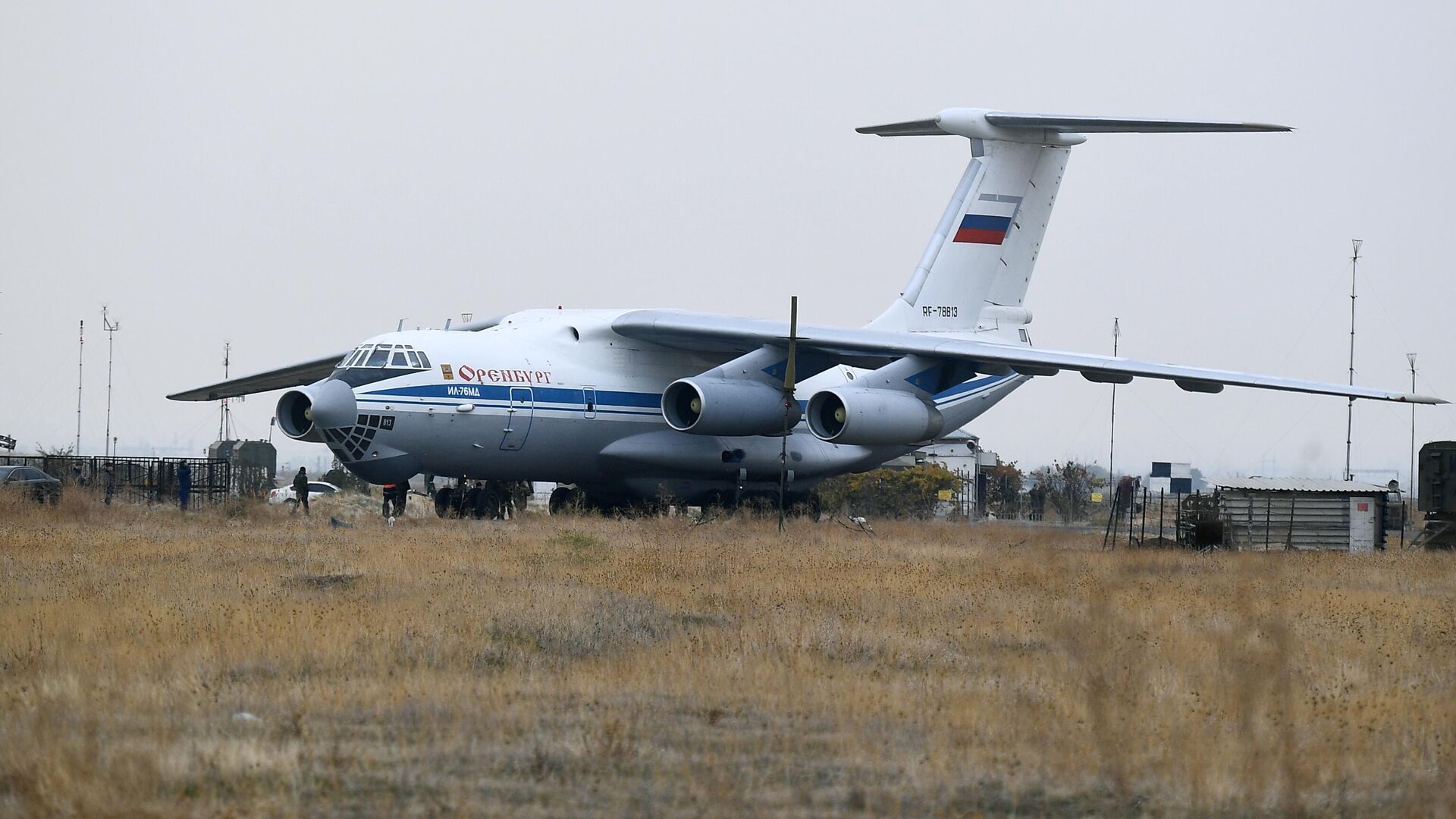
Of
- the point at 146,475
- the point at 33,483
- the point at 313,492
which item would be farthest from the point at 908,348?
the point at 313,492

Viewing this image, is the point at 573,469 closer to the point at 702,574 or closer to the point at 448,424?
the point at 448,424

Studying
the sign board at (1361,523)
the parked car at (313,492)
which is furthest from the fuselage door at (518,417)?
the parked car at (313,492)

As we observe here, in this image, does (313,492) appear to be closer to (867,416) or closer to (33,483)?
(33,483)

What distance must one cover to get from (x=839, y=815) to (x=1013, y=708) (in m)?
2.11

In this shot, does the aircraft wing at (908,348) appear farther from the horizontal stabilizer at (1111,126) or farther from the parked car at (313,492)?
the parked car at (313,492)

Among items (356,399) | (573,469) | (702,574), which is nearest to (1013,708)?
(702,574)

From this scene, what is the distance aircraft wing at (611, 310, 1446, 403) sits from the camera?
64.9 feet

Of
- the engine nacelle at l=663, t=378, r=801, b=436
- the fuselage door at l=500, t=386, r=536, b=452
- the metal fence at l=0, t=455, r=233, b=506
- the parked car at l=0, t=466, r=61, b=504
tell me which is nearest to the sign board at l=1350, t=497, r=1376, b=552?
the engine nacelle at l=663, t=378, r=801, b=436

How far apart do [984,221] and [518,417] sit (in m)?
8.39

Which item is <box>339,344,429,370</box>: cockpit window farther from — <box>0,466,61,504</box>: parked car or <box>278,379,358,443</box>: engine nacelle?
<box>0,466,61,504</box>: parked car

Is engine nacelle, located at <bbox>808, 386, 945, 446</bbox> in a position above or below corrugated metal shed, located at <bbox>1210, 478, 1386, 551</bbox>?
above

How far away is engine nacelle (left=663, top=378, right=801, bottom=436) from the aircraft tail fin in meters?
3.25

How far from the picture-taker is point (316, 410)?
1819 cm

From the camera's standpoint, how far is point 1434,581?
14648mm
